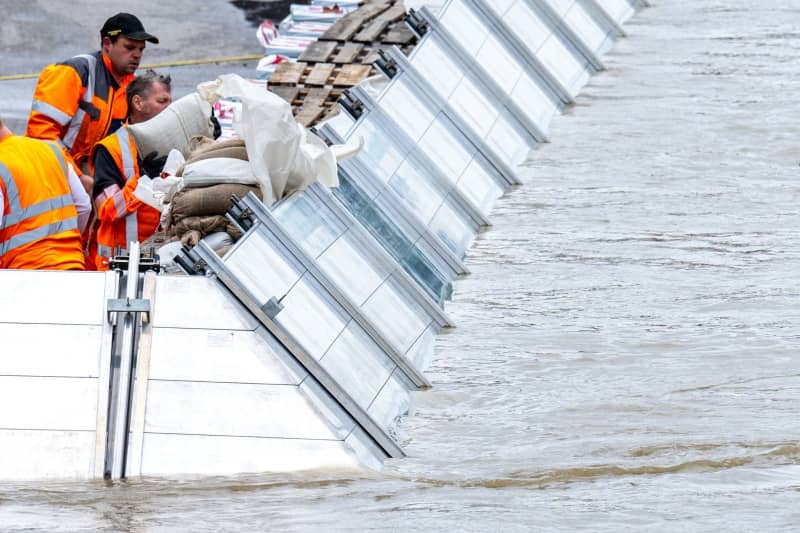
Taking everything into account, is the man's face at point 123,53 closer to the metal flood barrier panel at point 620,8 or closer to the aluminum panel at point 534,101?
the aluminum panel at point 534,101

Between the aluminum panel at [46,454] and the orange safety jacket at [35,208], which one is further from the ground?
the orange safety jacket at [35,208]

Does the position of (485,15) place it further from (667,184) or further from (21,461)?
(21,461)

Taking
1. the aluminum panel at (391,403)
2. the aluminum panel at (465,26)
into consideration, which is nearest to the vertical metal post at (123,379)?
the aluminum panel at (391,403)

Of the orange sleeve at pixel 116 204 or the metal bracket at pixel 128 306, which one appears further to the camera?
the orange sleeve at pixel 116 204

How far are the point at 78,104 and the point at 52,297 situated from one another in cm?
205

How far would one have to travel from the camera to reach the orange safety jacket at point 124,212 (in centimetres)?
759

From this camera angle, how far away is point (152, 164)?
310 inches

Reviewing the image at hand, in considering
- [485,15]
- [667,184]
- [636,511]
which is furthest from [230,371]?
[485,15]

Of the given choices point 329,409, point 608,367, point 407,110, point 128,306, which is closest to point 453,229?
point 407,110

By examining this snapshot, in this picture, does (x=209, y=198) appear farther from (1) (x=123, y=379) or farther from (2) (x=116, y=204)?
(1) (x=123, y=379)

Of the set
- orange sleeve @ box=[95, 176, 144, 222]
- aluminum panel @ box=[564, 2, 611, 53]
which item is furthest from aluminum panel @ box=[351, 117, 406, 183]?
aluminum panel @ box=[564, 2, 611, 53]

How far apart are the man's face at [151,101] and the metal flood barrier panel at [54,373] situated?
162 cm

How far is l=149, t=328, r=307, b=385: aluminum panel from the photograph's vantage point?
626 centimetres

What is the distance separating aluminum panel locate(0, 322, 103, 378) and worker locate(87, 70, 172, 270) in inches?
50.6
